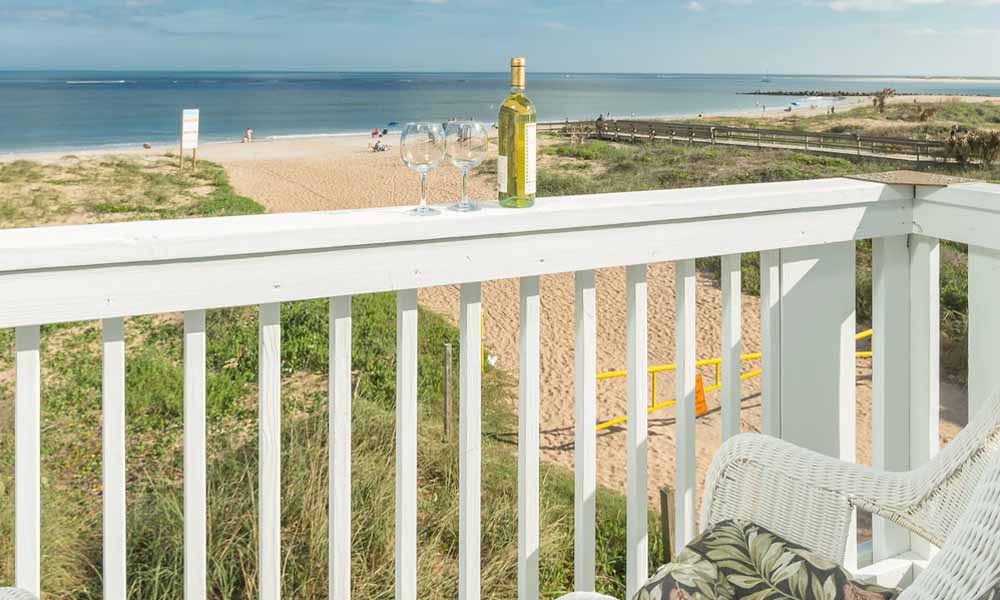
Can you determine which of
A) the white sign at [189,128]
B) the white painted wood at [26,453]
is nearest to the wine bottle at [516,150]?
the white painted wood at [26,453]

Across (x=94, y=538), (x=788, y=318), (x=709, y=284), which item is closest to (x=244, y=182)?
(x=709, y=284)

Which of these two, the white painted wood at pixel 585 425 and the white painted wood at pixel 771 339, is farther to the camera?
the white painted wood at pixel 771 339

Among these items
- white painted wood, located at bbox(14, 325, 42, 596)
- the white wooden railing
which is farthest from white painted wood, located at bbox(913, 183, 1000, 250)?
white painted wood, located at bbox(14, 325, 42, 596)

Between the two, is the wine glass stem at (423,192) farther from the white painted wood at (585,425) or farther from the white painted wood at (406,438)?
the white painted wood at (585,425)

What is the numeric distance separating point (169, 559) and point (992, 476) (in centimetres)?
263

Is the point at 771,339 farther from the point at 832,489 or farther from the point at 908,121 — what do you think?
the point at 908,121

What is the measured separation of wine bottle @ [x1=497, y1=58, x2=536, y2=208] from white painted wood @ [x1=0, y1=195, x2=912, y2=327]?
67 millimetres

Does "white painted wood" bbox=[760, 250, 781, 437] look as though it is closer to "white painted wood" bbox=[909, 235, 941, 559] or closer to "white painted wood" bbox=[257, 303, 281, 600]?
"white painted wood" bbox=[909, 235, 941, 559]

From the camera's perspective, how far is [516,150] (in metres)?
1.11

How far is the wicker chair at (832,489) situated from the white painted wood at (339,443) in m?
0.44

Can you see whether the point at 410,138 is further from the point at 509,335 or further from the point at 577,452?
the point at 509,335

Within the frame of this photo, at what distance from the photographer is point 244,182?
739 inches

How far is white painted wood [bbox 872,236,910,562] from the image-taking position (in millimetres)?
1416

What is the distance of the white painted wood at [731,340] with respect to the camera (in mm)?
1263
